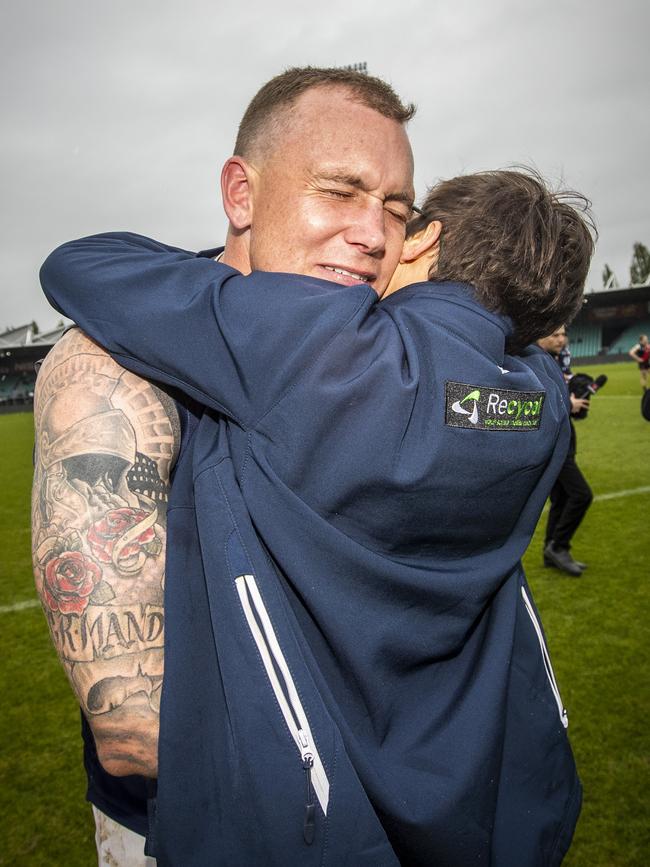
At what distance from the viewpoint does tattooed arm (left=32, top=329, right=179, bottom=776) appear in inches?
45.3

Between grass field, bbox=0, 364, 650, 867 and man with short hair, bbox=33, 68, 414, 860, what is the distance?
2221 mm

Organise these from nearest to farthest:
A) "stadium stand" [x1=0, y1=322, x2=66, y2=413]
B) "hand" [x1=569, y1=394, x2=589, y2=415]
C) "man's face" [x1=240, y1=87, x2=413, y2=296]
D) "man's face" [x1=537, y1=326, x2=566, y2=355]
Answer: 1. "man's face" [x1=240, y1=87, x2=413, y2=296]
2. "man's face" [x1=537, y1=326, x2=566, y2=355]
3. "hand" [x1=569, y1=394, x2=589, y2=415]
4. "stadium stand" [x1=0, y1=322, x2=66, y2=413]

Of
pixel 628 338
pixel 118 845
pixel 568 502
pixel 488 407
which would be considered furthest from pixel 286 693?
A: pixel 628 338

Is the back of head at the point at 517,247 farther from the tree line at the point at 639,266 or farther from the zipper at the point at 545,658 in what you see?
the tree line at the point at 639,266

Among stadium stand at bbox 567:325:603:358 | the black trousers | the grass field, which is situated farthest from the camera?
stadium stand at bbox 567:325:603:358

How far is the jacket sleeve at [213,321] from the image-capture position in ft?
3.35

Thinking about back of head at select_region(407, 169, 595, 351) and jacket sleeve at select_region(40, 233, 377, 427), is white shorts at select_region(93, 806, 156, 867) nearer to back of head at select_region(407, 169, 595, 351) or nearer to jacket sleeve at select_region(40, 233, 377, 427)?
jacket sleeve at select_region(40, 233, 377, 427)

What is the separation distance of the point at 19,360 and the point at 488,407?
56.0 meters

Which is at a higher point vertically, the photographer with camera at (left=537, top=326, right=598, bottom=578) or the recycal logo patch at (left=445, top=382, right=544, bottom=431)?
the recycal logo patch at (left=445, top=382, right=544, bottom=431)

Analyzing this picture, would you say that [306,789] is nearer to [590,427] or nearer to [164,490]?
[164,490]

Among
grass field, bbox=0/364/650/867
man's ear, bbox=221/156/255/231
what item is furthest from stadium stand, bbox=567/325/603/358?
man's ear, bbox=221/156/255/231

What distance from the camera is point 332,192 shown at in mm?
1468

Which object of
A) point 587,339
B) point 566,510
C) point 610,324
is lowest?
point 587,339

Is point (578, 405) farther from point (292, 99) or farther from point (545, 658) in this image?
point (292, 99)
